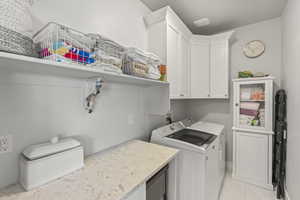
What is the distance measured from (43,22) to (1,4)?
1.49ft

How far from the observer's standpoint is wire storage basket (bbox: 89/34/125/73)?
978 mm

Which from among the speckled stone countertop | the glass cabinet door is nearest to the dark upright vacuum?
the glass cabinet door

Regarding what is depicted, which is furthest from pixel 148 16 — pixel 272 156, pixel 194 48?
pixel 272 156

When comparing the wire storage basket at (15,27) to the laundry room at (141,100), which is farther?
the laundry room at (141,100)

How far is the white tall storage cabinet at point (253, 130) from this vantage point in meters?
2.14

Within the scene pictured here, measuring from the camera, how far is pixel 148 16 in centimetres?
190

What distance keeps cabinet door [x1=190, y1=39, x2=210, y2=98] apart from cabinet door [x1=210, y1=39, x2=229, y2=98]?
0.08 m

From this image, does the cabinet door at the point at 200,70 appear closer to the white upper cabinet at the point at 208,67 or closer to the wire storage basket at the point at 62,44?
the white upper cabinet at the point at 208,67

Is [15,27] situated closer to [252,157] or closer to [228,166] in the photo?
[252,157]

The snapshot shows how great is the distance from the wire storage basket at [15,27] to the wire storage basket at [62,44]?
0.30 ft

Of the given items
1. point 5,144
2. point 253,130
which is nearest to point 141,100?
point 5,144

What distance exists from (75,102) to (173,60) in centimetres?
141

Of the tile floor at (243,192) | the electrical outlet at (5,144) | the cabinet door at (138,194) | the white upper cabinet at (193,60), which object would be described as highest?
the white upper cabinet at (193,60)

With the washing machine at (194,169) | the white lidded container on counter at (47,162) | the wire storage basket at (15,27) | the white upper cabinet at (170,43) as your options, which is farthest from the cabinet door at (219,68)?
the wire storage basket at (15,27)
